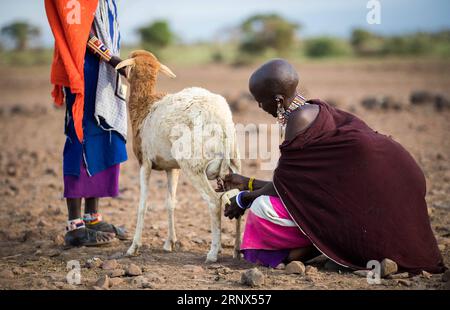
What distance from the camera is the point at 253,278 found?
14.0ft

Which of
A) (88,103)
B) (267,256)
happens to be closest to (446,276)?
(267,256)

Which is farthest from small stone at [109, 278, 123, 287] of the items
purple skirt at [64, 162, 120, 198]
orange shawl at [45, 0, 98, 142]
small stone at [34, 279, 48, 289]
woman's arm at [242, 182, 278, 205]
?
orange shawl at [45, 0, 98, 142]

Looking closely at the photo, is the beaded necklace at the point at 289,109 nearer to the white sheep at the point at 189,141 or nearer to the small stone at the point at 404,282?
the white sheep at the point at 189,141

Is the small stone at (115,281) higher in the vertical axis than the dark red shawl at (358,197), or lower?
lower

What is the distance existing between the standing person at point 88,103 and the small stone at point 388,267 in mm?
2634

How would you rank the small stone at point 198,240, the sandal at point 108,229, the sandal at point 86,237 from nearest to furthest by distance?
the sandal at point 86,237 < the small stone at point 198,240 < the sandal at point 108,229

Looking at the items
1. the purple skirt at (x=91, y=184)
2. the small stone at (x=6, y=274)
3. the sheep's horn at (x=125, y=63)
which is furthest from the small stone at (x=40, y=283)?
the sheep's horn at (x=125, y=63)

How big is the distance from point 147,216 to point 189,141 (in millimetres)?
2131

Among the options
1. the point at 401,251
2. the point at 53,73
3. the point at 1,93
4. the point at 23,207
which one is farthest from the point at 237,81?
the point at 401,251

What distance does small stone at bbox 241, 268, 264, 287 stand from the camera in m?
4.28

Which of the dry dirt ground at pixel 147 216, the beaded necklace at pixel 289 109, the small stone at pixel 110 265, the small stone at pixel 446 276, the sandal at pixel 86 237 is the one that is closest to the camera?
the small stone at pixel 446 276

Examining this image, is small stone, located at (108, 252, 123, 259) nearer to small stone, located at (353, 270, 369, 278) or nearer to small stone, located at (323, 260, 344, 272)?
small stone, located at (323, 260, 344, 272)

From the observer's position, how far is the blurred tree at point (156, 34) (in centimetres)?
3544
